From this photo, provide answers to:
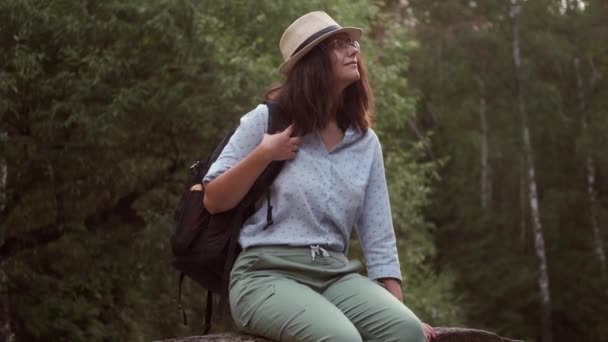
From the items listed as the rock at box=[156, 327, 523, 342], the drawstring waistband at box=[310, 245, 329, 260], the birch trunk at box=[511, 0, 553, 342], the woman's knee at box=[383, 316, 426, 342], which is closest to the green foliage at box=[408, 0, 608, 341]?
the birch trunk at box=[511, 0, 553, 342]

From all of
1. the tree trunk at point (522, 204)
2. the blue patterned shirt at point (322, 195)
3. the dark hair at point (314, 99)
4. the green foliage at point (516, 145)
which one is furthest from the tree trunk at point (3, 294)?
the tree trunk at point (522, 204)

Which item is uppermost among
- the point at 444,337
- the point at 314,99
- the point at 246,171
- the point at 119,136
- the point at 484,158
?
the point at 314,99

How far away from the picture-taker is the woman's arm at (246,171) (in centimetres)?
304

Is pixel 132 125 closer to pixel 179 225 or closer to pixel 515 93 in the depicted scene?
pixel 179 225

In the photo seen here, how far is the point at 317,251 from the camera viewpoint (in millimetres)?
3104

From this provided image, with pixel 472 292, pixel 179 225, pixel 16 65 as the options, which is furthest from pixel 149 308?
pixel 472 292

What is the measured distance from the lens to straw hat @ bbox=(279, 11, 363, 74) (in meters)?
3.27

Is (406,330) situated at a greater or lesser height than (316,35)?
lesser

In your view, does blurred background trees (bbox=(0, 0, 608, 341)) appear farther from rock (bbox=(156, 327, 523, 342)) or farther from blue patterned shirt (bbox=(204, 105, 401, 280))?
blue patterned shirt (bbox=(204, 105, 401, 280))

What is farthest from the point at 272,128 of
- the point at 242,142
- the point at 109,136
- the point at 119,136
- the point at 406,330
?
the point at 119,136

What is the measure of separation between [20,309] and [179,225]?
7087 mm

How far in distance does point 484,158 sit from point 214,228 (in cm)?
2651

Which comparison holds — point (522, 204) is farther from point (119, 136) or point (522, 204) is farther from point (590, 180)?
point (119, 136)

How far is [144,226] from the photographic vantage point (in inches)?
408
